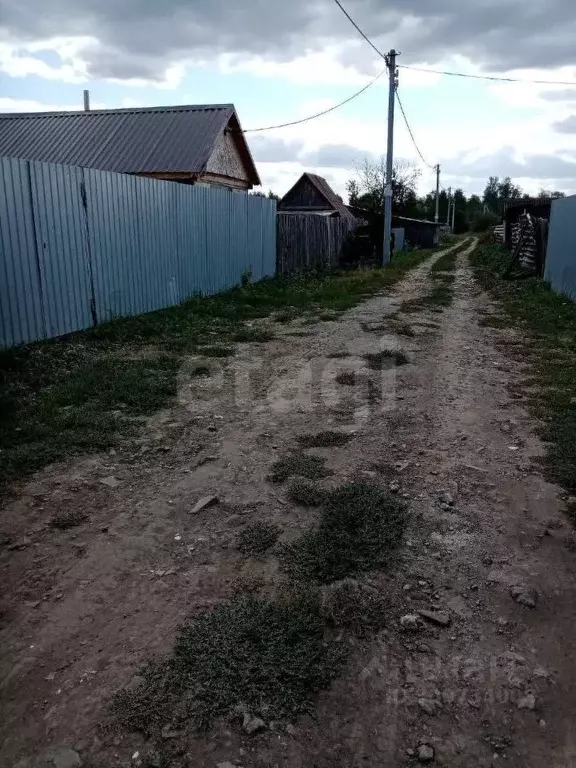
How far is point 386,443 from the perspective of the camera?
4082 millimetres

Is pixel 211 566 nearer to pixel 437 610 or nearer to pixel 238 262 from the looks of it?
pixel 437 610

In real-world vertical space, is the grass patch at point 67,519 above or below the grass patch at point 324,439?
below

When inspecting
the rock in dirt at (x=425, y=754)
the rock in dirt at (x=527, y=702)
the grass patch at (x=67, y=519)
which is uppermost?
the grass patch at (x=67, y=519)

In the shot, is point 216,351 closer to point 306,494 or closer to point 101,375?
point 101,375

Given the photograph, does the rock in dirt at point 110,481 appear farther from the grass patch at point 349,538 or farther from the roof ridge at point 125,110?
the roof ridge at point 125,110

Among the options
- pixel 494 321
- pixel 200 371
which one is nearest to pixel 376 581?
pixel 200 371

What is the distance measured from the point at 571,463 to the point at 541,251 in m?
12.4

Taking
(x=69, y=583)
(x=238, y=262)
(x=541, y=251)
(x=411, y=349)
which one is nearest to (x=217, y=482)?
(x=69, y=583)

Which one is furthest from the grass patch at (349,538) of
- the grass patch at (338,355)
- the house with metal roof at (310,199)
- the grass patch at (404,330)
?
the house with metal roof at (310,199)

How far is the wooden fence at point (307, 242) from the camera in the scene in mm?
15039

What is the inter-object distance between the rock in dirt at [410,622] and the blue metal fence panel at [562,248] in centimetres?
967

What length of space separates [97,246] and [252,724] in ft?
22.5

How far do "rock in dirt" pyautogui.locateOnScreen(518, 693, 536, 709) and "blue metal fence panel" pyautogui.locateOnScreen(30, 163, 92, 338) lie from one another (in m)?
6.11

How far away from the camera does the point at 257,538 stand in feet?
9.45
